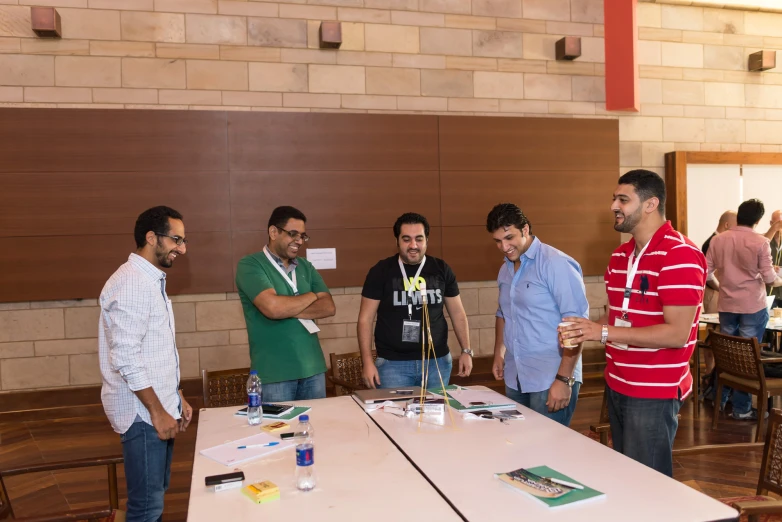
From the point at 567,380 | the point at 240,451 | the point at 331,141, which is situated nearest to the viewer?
the point at 240,451

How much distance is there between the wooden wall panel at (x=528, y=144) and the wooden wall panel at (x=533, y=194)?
90 millimetres

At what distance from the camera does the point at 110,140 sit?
5.68 meters

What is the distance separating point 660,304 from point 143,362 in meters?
2.17

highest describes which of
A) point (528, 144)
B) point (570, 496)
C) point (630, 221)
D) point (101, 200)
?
point (528, 144)

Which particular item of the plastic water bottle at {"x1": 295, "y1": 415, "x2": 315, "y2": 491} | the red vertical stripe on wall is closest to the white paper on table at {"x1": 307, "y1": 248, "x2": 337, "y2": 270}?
the red vertical stripe on wall

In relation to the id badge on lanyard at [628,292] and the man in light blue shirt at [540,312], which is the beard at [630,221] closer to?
the id badge on lanyard at [628,292]

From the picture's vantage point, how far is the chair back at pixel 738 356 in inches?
181

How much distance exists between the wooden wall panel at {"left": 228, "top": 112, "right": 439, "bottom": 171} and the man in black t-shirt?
2.64m

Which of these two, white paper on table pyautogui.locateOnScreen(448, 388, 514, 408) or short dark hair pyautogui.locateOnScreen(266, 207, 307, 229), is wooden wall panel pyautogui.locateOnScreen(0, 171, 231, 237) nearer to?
short dark hair pyautogui.locateOnScreen(266, 207, 307, 229)

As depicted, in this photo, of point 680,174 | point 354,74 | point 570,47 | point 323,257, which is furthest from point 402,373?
point 680,174

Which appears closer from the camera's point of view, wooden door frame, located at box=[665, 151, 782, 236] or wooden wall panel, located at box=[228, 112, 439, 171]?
wooden wall panel, located at box=[228, 112, 439, 171]

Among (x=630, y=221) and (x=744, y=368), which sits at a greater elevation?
(x=630, y=221)

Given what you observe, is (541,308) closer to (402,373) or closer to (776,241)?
(402,373)

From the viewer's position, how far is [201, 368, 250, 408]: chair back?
3643 millimetres
